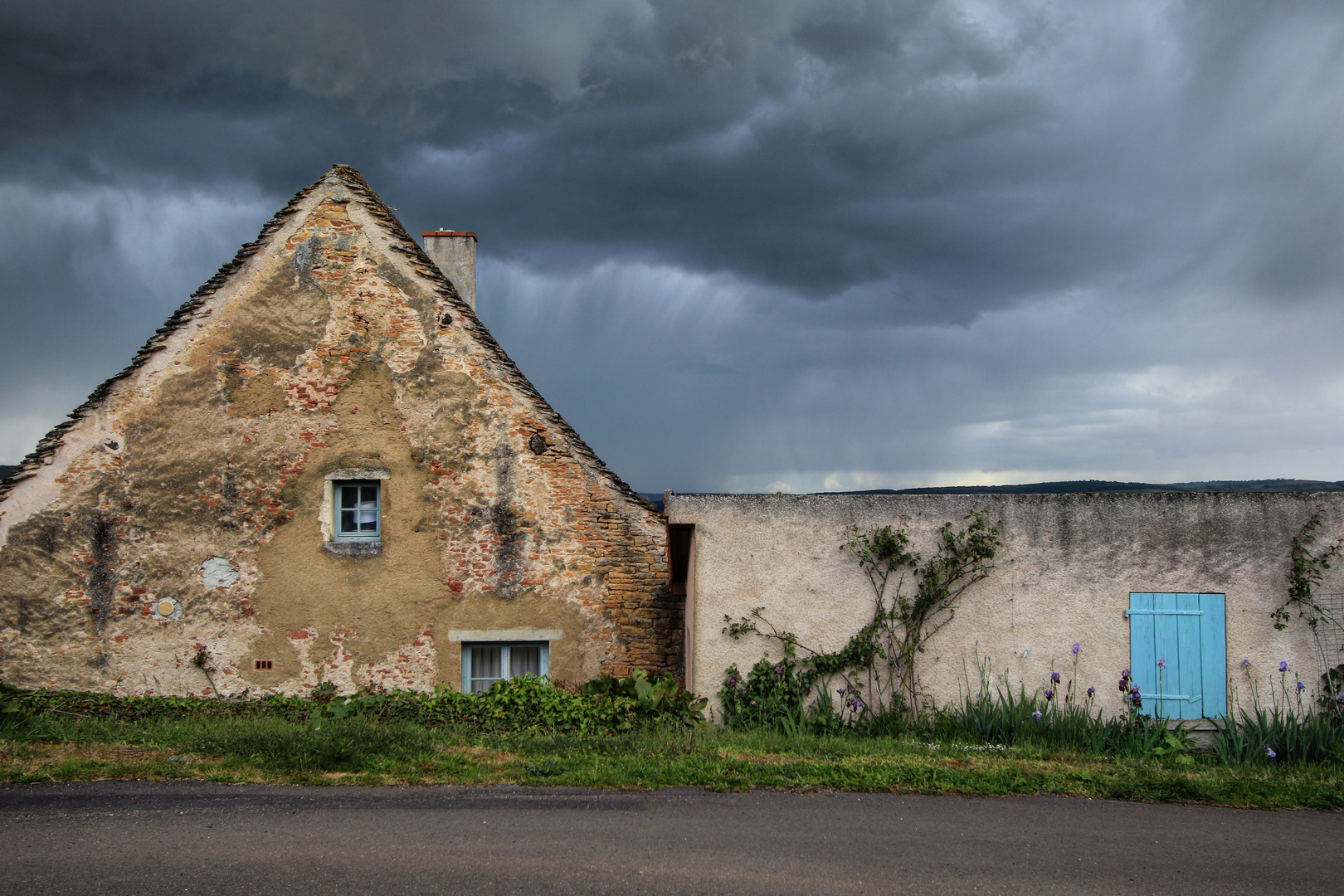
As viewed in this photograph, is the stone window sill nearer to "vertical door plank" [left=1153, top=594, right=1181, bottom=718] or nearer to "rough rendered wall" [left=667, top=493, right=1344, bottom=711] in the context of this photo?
"rough rendered wall" [left=667, top=493, right=1344, bottom=711]

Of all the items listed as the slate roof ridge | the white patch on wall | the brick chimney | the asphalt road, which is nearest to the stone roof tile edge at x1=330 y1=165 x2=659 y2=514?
the slate roof ridge

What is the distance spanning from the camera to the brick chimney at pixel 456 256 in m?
13.8

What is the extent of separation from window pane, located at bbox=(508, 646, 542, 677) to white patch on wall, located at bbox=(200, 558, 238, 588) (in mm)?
3765

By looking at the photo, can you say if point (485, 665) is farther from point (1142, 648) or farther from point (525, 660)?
point (1142, 648)

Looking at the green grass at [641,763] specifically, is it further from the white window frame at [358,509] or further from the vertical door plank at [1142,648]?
the white window frame at [358,509]

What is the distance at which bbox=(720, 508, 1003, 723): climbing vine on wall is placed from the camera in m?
8.65

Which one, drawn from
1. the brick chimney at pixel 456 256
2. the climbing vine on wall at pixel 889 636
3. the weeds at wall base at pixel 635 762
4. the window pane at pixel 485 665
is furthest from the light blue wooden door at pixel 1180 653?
the brick chimney at pixel 456 256

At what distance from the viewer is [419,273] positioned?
452 inches

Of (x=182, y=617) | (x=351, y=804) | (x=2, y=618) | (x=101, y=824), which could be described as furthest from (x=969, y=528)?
(x=2, y=618)

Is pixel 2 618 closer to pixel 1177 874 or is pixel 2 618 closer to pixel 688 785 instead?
pixel 688 785

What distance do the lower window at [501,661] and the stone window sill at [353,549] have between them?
1.74 metres

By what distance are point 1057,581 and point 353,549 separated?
8.59 metres

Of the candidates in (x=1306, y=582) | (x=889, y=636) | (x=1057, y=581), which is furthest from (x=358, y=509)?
(x=1306, y=582)

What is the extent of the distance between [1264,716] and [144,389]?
44.9ft
